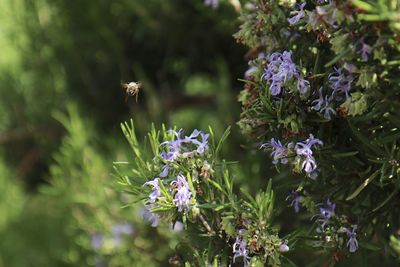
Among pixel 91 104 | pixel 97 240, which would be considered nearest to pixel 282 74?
pixel 97 240

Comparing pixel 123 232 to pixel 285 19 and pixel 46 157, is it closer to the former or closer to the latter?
pixel 46 157

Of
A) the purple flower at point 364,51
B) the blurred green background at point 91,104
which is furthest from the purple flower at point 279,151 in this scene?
the blurred green background at point 91,104

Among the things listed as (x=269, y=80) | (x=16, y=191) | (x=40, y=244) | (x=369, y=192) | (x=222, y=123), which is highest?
(x=269, y=80)

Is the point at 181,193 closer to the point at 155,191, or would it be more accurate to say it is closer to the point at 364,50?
the point at 155,191

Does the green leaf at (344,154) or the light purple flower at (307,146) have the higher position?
the light purple flower at (307,146)

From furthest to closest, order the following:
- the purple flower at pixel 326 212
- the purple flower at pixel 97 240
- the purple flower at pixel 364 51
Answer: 1. the purple flower at pixel 97 240
2. the purple flower at pixel 326 212
3. the purple flower at pixel 364 51

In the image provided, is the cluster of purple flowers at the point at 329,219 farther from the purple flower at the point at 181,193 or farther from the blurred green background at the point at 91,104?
the blurred green background at the point at 91,104

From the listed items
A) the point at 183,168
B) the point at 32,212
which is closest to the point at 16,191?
the point at 32,212
